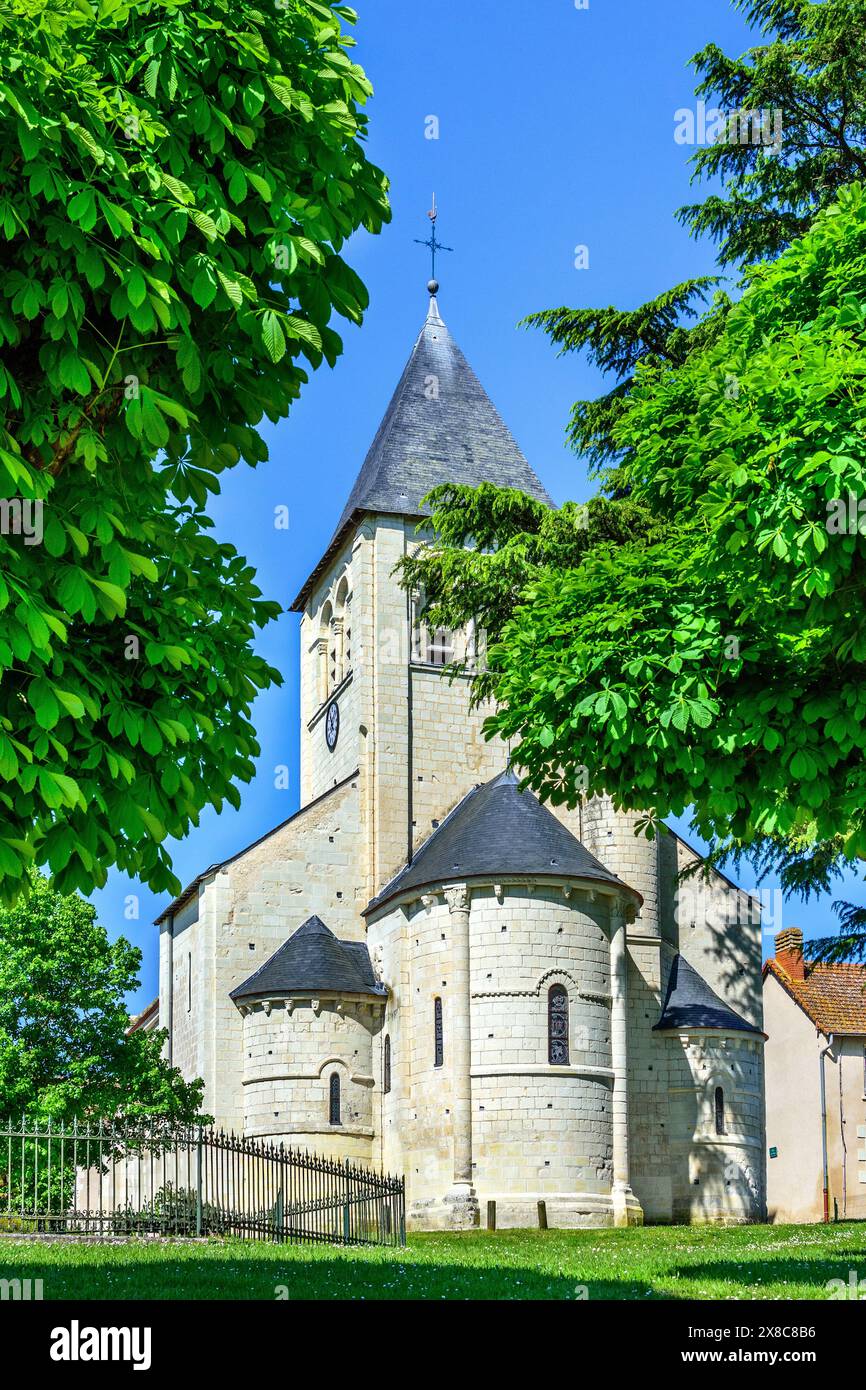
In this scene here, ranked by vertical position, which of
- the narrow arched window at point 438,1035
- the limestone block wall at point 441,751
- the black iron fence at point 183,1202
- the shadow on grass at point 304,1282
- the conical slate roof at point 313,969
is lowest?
the black iron fence at point 183,1202

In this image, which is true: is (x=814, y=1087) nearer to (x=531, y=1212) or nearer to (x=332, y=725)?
(x=531, y=1212)

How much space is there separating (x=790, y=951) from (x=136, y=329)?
142 feet

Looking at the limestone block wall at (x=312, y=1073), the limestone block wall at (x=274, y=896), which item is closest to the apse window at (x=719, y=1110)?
the limestone block wall at (x=312, y=1073)

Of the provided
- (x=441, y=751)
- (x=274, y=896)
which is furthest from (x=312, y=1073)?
(x=441, y=751)

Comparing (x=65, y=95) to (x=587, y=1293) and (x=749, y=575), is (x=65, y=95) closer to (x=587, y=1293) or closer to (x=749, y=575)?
(x=749, y=575)

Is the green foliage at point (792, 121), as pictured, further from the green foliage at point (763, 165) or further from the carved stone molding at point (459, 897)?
the carved stone molding at point (459, 897)

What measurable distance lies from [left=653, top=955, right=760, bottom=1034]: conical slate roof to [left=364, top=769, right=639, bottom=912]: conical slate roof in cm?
443

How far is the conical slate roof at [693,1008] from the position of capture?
118ft

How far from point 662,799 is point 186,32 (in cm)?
716

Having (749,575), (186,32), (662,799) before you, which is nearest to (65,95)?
(186,32)

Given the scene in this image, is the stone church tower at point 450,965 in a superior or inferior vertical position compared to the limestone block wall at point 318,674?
inferior

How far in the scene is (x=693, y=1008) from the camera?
120 feet

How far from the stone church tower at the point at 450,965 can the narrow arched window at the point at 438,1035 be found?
0.17 feet

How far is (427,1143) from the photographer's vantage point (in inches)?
1278
